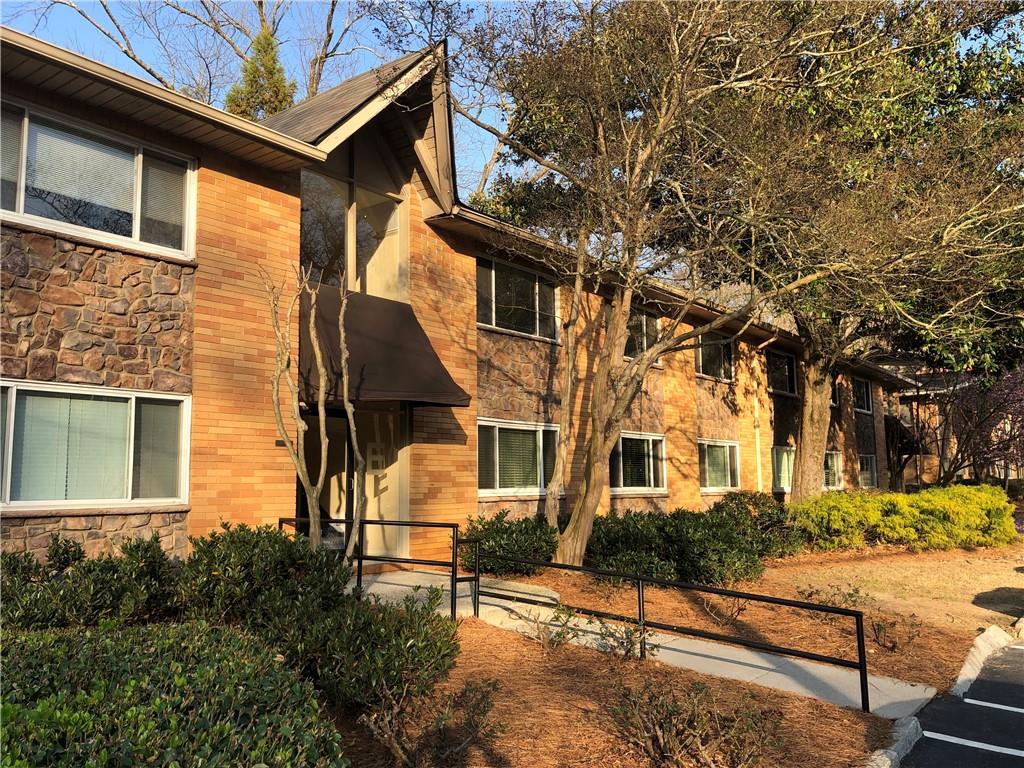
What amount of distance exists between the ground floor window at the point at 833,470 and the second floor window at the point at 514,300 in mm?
16378

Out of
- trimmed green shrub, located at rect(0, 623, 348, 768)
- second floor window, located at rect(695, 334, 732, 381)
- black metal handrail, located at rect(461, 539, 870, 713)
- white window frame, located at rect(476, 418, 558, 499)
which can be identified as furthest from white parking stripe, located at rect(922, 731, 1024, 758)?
second floor window, located at rect(695, 334, 732, 381)

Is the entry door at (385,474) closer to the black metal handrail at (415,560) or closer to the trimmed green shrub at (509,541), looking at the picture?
the trimmed green shrub at (509,541)

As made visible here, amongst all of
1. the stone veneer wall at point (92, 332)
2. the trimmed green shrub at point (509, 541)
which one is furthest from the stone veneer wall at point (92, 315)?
the trimmed green shrub at point (509, 541)

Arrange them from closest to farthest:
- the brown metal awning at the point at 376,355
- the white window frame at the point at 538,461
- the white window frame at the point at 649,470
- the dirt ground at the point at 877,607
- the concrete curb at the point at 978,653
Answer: the concrete curb at the point at 978,653
the dirt ground at the point at 877,607
the brown metal awning at the point at 376,355
the white window frame at the point at 538,461
the white window frame at the point at 649,470

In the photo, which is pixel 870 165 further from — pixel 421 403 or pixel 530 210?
pixel 421 403

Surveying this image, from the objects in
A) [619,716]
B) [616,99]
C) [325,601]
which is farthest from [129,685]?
[616,99]

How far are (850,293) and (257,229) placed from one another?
10006 mm

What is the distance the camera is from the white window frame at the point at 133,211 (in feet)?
26.8

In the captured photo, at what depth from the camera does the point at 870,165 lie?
1332 cm

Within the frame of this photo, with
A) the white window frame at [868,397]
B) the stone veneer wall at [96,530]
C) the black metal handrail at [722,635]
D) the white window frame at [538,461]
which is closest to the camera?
the black metal handrail at [722,635]

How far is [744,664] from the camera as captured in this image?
25.4ft

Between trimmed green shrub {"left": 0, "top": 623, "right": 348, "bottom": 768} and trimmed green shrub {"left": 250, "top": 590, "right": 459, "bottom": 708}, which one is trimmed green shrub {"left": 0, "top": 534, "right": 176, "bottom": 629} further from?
trimmed green shrub {"left": 0, "top": 623, "right": 348, "bottom": 768}

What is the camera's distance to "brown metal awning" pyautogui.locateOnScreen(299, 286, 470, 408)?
1055 centimetres

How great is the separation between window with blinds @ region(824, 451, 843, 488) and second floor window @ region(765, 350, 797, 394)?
3.57 m
